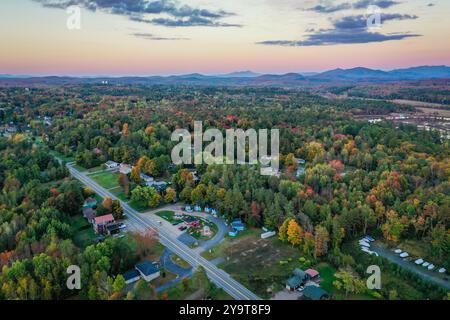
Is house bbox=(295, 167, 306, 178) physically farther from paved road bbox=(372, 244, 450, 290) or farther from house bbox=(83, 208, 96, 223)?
house bbox=(83, 208, 96, 223)

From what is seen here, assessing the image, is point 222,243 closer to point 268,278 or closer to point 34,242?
point 268,278

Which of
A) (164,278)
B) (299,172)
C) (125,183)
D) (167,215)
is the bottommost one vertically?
(164,278)

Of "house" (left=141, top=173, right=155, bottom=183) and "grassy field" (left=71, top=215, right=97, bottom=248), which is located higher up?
"house" (left=141, top=173, right=155, bottom=183)

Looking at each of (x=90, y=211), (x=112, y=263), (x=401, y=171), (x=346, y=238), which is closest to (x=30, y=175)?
(x=90, y=211)

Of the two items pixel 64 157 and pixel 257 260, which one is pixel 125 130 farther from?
pixel 257 260

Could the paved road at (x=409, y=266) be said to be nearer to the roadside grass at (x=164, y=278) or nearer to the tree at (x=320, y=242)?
the tree at (x=320, y=242)

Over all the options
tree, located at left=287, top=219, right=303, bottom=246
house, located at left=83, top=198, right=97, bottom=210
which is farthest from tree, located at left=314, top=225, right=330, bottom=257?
house, located at left=83, top=198, right=97, bottom=210

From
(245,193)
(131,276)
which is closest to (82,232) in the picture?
(131,276)
